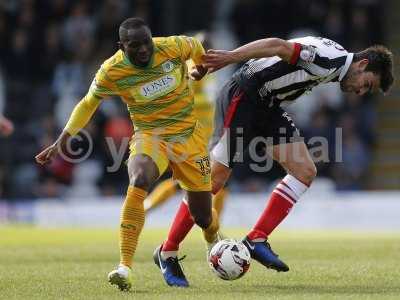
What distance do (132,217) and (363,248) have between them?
469 centimetres

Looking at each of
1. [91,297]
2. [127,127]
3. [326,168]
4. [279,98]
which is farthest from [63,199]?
[91,297]

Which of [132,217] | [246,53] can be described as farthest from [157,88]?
[132,217]

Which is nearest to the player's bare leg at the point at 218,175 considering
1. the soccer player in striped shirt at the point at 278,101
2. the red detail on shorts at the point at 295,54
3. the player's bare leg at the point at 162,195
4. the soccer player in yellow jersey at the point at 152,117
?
the soccer player in striped shirt at the point at 278,101

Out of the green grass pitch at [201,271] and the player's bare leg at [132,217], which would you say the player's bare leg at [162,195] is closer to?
the green grass pitch at [201,271]

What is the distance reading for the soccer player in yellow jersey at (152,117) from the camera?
7344 mm

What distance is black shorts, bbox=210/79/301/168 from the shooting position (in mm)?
8523

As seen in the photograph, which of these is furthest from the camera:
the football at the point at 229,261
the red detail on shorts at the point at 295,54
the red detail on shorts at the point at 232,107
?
the red detail on shorts at the point at 232,107

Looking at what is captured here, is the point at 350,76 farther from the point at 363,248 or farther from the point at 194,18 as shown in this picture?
the point at 194,18

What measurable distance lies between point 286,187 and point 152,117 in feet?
4.48

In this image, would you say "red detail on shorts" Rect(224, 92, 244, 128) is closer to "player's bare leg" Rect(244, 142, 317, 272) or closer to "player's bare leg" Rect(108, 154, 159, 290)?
"player's bare leg" Rect(244, 142, 317, 272)

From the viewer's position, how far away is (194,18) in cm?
2092

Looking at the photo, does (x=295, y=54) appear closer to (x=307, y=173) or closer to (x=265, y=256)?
(x=307, y=173)

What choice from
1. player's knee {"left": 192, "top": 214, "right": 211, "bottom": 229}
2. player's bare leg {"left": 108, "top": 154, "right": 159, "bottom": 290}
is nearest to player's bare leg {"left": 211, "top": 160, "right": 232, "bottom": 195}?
player's knee {"left": 192, "top": 214, "right": 211, "bottom": 229}

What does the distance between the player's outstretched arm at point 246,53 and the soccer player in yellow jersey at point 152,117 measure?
18 cm
